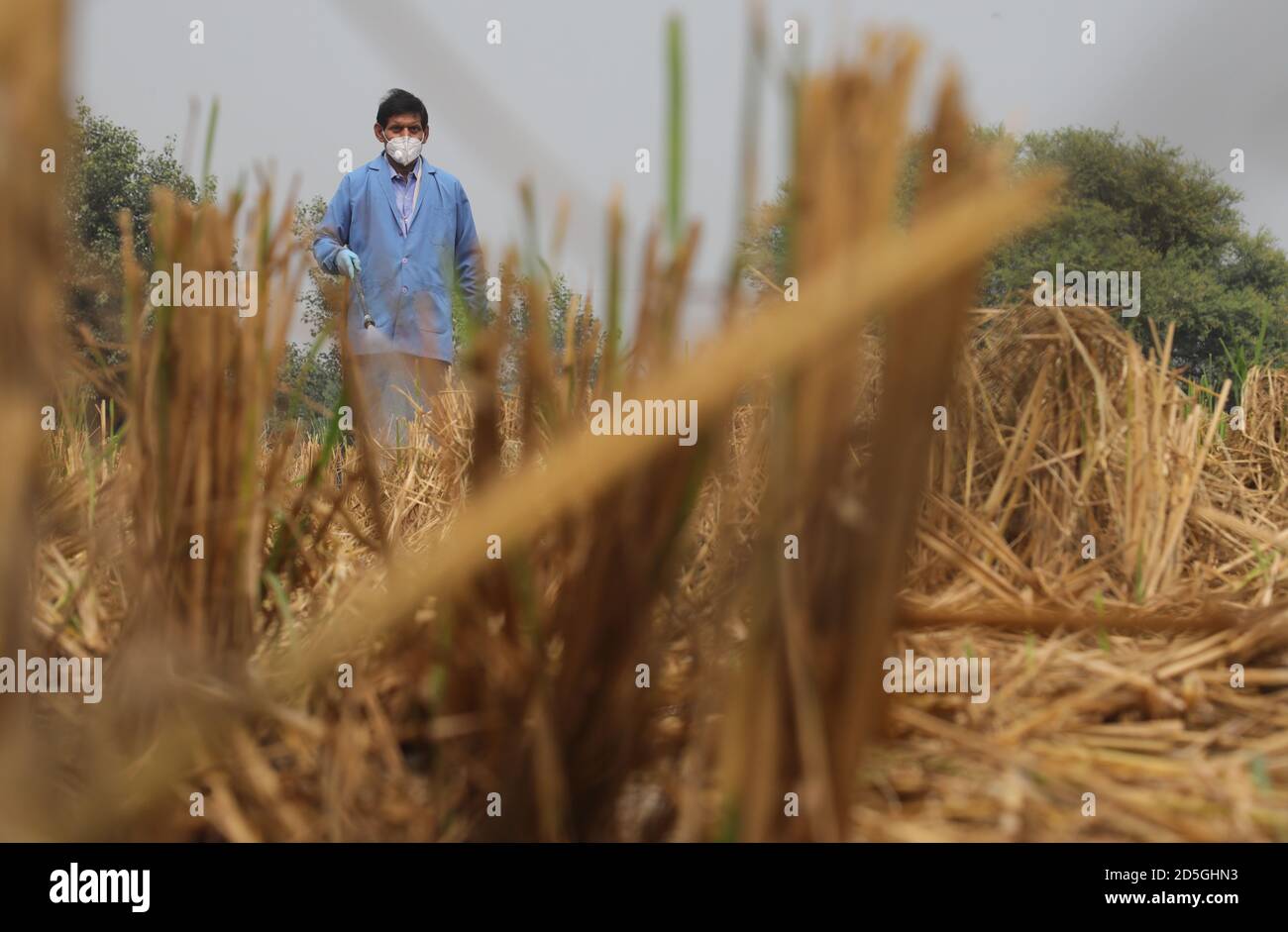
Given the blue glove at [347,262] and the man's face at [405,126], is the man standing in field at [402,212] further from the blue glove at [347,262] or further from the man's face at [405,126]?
the blue glove at [347,262]

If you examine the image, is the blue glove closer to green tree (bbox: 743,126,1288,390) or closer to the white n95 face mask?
the white n95 face mask

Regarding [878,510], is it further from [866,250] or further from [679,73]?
[679,73]

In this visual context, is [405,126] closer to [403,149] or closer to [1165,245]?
[403,149]

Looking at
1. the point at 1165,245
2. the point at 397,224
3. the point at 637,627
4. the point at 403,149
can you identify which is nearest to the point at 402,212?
the point at 397,224

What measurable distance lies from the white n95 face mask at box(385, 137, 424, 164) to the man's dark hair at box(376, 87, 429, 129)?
0.33ft

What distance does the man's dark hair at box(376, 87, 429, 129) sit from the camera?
13.3ft

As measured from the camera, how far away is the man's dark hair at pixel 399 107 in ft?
13.3

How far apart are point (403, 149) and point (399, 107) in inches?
8.1

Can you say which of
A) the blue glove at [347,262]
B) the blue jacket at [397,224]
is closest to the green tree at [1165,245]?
the blue jacket at [397,224]

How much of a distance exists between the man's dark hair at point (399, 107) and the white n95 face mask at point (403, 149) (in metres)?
0.10

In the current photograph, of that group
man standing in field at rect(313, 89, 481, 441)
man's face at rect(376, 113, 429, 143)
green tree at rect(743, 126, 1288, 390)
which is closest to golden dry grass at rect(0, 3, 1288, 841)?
man standing in field at rect(313, 89, 481, 441)
